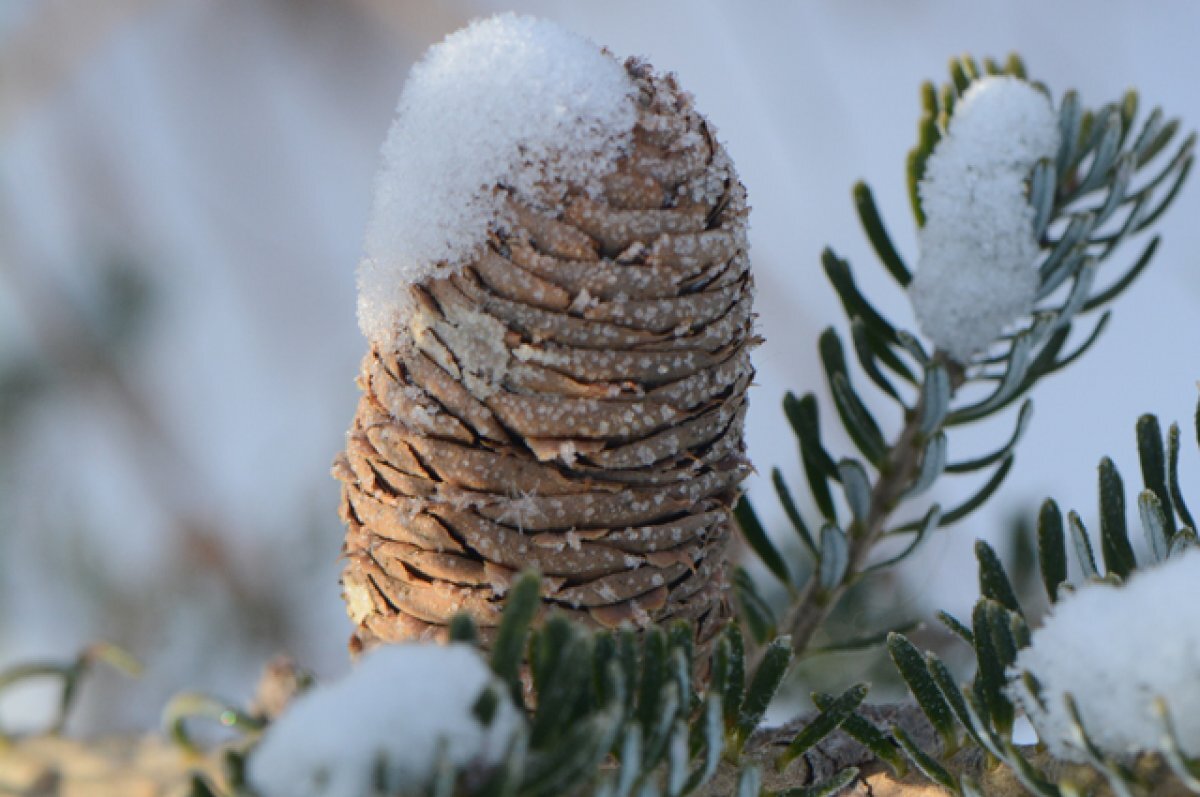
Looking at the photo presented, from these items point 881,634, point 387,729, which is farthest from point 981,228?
point 387,729

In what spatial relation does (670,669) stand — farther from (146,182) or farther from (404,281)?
(146,182)

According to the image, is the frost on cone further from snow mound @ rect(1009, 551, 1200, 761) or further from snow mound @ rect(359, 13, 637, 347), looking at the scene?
snow mound @ rect(1009, 551, 1200, 761)

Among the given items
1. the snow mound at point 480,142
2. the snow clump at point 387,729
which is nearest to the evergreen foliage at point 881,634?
the snow clump at point 387,729

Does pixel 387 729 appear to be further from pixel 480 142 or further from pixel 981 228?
pixel 981 228

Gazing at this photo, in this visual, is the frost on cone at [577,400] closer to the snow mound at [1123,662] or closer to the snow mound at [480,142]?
the snow mound at [480,142]

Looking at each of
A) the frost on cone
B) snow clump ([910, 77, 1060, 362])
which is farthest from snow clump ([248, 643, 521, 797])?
snow clump ([910, 77, 1060, 362])

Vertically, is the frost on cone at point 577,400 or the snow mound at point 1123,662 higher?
the frost on cone at point 577,400

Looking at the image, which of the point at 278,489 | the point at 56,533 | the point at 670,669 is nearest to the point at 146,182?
the point at 278,489

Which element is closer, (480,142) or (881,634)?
(480,142)
